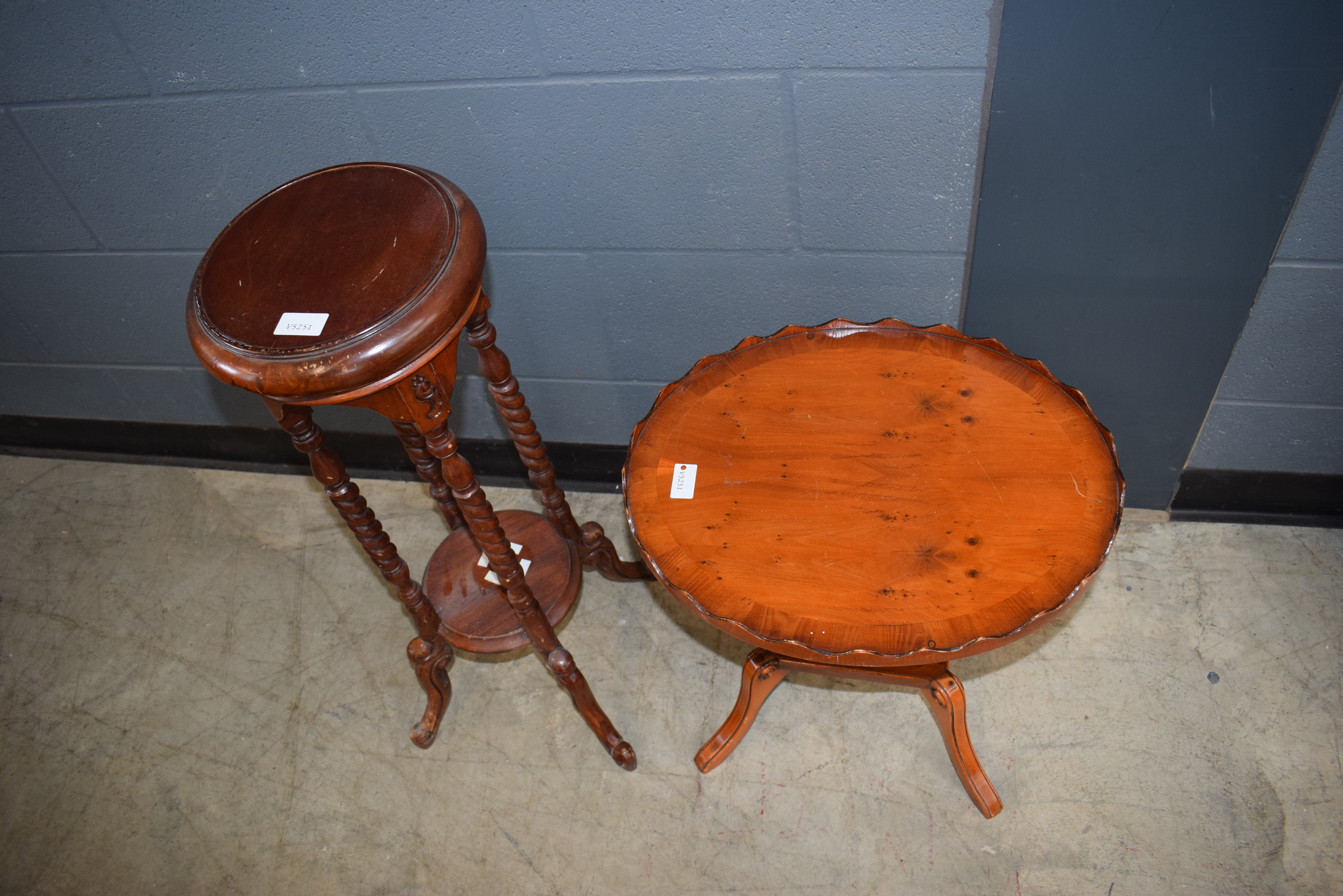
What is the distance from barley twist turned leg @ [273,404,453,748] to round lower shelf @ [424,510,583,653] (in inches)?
2.3

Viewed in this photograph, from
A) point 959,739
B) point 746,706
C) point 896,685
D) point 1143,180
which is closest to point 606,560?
point 746,706

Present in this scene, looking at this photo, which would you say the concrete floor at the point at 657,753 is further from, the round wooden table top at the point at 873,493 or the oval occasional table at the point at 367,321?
the round wooden table top at the point at 873,493

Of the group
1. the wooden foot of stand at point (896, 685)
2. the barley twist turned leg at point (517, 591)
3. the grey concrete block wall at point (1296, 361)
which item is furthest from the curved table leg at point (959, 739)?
the grey concrete block wall at point (1296, 361)

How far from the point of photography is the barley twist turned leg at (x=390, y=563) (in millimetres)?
1525

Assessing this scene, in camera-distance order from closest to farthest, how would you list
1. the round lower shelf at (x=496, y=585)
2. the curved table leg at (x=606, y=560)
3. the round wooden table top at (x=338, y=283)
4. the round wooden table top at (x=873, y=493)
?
the round wooden table top at (x=338, y=283)
the round wooden table top at (x=873, y=493)
the round lower shelf at (x=496, y=585)
the curved table leg at (x=606, y=560)

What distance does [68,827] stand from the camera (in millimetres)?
1956

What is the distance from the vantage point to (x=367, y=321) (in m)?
1.23

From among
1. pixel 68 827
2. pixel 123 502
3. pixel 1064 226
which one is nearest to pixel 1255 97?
pixel 1064 226

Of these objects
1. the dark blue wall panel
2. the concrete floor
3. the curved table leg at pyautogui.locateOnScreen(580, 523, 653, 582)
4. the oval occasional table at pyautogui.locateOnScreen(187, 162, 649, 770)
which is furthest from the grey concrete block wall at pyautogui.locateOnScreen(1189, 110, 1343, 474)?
the oval occasional table at pyautogui.locateOnScreen(187, 162, 649, 770)

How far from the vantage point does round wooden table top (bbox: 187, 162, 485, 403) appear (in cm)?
122

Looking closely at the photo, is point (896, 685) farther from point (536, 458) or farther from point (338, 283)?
point (338, 283)

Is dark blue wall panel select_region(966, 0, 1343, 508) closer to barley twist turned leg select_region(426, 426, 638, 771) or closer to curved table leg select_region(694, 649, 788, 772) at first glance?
curved table leg select_region(694, 649, 788, 772)

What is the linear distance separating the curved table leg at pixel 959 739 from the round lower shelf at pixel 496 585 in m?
0.78

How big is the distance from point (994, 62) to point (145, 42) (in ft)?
5.30
